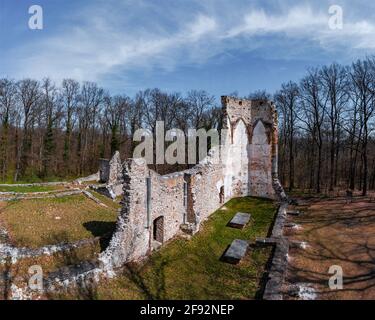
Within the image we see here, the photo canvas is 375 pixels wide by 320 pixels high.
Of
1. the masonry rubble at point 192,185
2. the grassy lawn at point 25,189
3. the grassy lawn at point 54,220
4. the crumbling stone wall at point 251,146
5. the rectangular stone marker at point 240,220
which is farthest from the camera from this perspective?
the crumbling stone wall at point 251,146

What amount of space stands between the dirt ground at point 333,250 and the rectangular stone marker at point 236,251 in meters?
1.88

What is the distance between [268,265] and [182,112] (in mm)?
34004

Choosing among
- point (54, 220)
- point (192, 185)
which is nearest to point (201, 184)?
point (192, 185)

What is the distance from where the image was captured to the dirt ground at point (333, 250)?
9.97 metres

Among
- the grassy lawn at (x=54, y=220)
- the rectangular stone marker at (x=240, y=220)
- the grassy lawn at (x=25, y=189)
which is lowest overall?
the rectangular stone marker at (x=240, y=220)

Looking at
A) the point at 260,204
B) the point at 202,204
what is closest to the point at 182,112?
the point at 260,204

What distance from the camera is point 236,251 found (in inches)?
513

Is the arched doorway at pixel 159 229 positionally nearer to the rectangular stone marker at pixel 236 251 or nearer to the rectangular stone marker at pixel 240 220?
the rectangular stone marker at pixel 236 251

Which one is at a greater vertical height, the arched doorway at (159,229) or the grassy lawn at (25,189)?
the grassy lawn at (25,189)

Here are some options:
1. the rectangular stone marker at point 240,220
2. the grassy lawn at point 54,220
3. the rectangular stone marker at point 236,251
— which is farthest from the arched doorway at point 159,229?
the rectangular stone marker at point 240,220

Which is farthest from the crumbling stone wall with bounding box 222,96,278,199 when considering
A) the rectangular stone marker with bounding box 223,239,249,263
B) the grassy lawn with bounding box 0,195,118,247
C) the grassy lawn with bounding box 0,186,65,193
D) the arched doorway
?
the grassy lawn with bounding box 0,186,65,193

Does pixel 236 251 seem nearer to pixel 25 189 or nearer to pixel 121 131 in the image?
pixel 25 189
